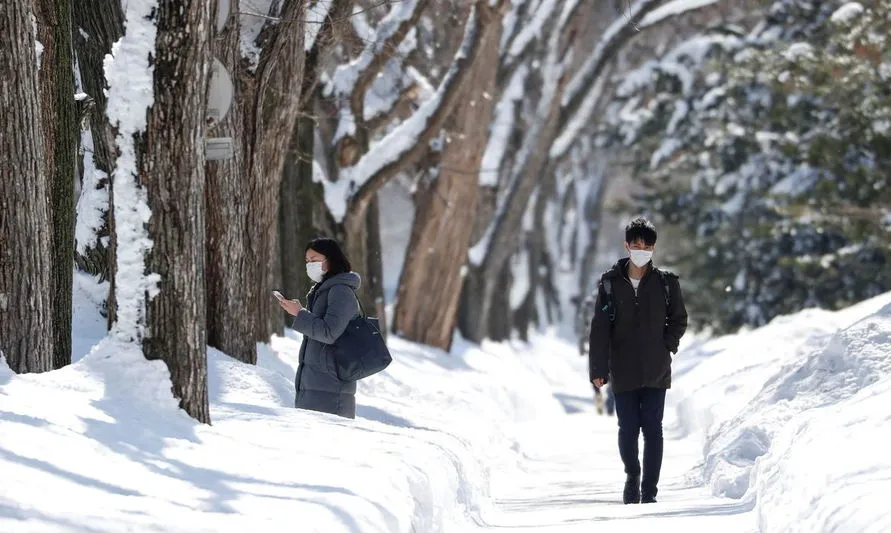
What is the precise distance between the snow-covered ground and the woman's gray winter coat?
0.65 ft

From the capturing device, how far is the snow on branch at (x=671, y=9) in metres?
Answer: 21.2

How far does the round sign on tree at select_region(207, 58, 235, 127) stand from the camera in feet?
31.7

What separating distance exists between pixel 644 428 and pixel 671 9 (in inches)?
513

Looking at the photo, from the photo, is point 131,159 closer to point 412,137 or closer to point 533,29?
point 412,137

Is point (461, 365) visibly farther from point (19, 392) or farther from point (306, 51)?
point (19, 392)

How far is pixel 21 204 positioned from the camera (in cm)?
768

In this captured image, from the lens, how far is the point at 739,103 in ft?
87.2

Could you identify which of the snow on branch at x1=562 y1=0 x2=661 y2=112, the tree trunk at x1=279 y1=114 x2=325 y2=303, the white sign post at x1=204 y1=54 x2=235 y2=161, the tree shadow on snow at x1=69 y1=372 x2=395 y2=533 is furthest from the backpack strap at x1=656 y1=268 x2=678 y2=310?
the snow on branch at x1=562 y1=0 x2=661 y2=112

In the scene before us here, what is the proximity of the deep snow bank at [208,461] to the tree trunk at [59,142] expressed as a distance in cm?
97

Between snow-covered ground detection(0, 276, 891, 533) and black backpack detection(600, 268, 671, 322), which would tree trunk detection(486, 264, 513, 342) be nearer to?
snow-covered ground detection(0, 276, 891, 533)

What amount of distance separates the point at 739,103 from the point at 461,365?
7.72 m

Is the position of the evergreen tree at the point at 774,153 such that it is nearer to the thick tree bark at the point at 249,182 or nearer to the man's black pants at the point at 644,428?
the thick tree bark at the point at 249,182

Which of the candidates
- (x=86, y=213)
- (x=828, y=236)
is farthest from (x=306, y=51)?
(x=828, y=236)

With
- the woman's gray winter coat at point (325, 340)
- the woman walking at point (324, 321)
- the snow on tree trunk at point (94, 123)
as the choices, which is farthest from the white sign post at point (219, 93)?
the woman's gray winter coat at point (325, 340)
